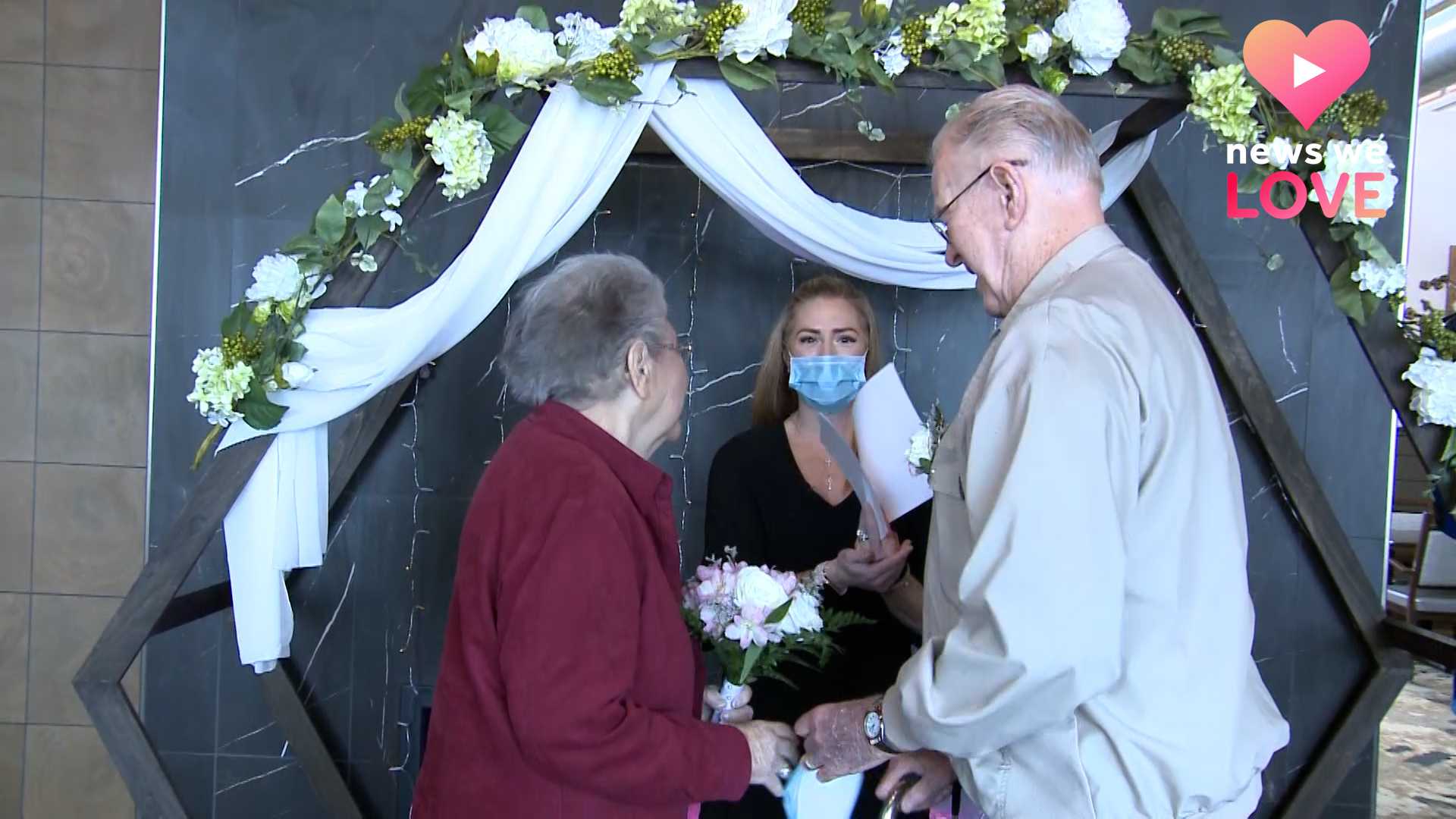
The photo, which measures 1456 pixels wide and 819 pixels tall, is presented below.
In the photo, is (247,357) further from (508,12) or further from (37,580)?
(37,580)

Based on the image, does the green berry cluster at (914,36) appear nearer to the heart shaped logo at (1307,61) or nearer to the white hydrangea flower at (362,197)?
the heart shaped logo at (1307,61)

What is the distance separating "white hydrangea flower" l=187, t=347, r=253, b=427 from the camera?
8.67 ft

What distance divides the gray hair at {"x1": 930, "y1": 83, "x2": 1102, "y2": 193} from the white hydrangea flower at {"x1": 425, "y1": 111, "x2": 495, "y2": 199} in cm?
132

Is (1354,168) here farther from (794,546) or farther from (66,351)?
(66,351)

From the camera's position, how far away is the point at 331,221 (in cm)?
267

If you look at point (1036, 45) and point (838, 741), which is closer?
point (838, 741)

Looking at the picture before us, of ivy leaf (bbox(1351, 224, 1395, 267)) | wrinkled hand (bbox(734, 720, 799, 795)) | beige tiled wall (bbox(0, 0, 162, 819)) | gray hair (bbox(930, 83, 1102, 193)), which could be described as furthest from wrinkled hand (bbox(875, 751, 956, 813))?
beige tiled wall (bbox(0, 0, 162, 819))

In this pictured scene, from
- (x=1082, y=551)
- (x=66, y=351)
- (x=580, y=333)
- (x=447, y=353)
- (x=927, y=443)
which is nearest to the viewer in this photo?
(x=1082, y=551)

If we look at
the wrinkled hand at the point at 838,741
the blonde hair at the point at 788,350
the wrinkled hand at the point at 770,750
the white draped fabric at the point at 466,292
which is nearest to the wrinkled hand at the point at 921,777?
the wrinkled hand at the point at 838,741

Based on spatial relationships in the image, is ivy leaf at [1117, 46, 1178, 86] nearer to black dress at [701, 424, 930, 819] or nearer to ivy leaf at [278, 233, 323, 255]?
black dress at [701, 424, 930, 819]

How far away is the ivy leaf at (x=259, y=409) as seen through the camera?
8.76ft

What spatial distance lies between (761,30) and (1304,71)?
1.46 meters

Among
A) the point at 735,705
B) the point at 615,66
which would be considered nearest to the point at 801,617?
the point at 735,705

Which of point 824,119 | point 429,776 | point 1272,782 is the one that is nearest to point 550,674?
point 429,776
